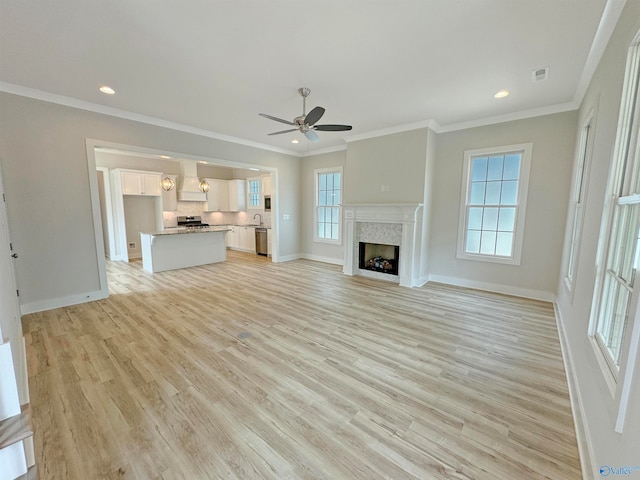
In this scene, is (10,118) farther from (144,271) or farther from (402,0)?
(402,0)

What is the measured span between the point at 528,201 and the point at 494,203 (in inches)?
18.0

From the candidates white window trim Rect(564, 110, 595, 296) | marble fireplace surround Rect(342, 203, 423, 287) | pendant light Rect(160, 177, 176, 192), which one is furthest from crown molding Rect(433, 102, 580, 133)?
pendant light Rect(160, 177, 176, 192)

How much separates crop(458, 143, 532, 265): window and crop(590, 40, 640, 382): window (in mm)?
2648

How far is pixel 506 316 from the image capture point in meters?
3.42

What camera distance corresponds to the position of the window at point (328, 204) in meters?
6.48

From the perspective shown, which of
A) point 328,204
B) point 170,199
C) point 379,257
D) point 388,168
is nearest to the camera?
point 388,168

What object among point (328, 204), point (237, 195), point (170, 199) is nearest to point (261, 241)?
point (237, 195)

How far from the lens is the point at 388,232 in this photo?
5.06 meters

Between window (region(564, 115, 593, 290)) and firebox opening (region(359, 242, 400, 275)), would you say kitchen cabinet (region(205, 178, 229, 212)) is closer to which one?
firebox opening (region(359, 242, 400, 275))

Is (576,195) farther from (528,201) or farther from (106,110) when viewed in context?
(106,110)

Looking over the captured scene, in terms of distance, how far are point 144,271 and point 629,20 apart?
7.62 m

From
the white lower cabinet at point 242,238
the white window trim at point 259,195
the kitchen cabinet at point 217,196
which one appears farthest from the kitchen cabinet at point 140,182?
the white window trim at point 259,195

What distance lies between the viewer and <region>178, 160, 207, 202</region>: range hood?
764cm

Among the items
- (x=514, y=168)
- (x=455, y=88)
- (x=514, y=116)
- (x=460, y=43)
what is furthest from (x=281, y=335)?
(x=514, y=116)
